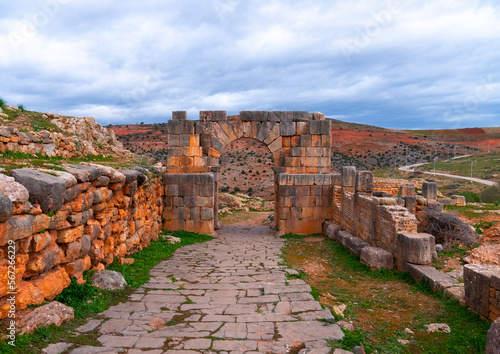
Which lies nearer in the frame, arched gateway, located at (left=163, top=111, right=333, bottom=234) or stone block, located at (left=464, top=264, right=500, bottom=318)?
stone block, located at (left=464, top=264, right=500, bottom=318)

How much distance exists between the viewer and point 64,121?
10.5m

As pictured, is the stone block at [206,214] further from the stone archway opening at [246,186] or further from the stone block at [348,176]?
the stone block at [348,176]

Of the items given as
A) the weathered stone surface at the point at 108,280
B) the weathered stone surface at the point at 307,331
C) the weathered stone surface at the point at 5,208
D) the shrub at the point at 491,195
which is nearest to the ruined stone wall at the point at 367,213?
the weathered stone surface at the point at 307,331

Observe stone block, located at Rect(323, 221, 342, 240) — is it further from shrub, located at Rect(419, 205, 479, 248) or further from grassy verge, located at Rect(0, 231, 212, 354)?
grassy verge, located at Rect(0, 231, 212, 354)

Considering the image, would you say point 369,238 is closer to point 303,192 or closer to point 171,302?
point 303,192

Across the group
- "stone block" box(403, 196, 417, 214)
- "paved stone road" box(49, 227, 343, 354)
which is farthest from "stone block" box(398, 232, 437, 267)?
"stone block" box(403, 196, 417, 214)

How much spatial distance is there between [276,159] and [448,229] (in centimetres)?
572

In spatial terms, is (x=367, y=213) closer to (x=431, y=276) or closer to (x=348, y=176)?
(x=348, y=176)

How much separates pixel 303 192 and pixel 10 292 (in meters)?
9.18

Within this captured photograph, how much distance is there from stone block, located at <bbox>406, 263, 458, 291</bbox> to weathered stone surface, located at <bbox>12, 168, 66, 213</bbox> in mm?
5750

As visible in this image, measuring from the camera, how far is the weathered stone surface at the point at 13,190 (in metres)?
3.44

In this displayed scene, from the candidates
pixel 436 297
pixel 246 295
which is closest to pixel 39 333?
pixel 246 295

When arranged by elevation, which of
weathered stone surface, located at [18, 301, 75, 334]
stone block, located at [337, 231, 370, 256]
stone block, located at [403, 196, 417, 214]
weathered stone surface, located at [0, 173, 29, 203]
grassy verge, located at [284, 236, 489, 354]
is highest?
weathered stone surface, located at [0, 173, 29, 203]

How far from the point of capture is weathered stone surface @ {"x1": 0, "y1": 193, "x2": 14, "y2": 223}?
314 centimetres
